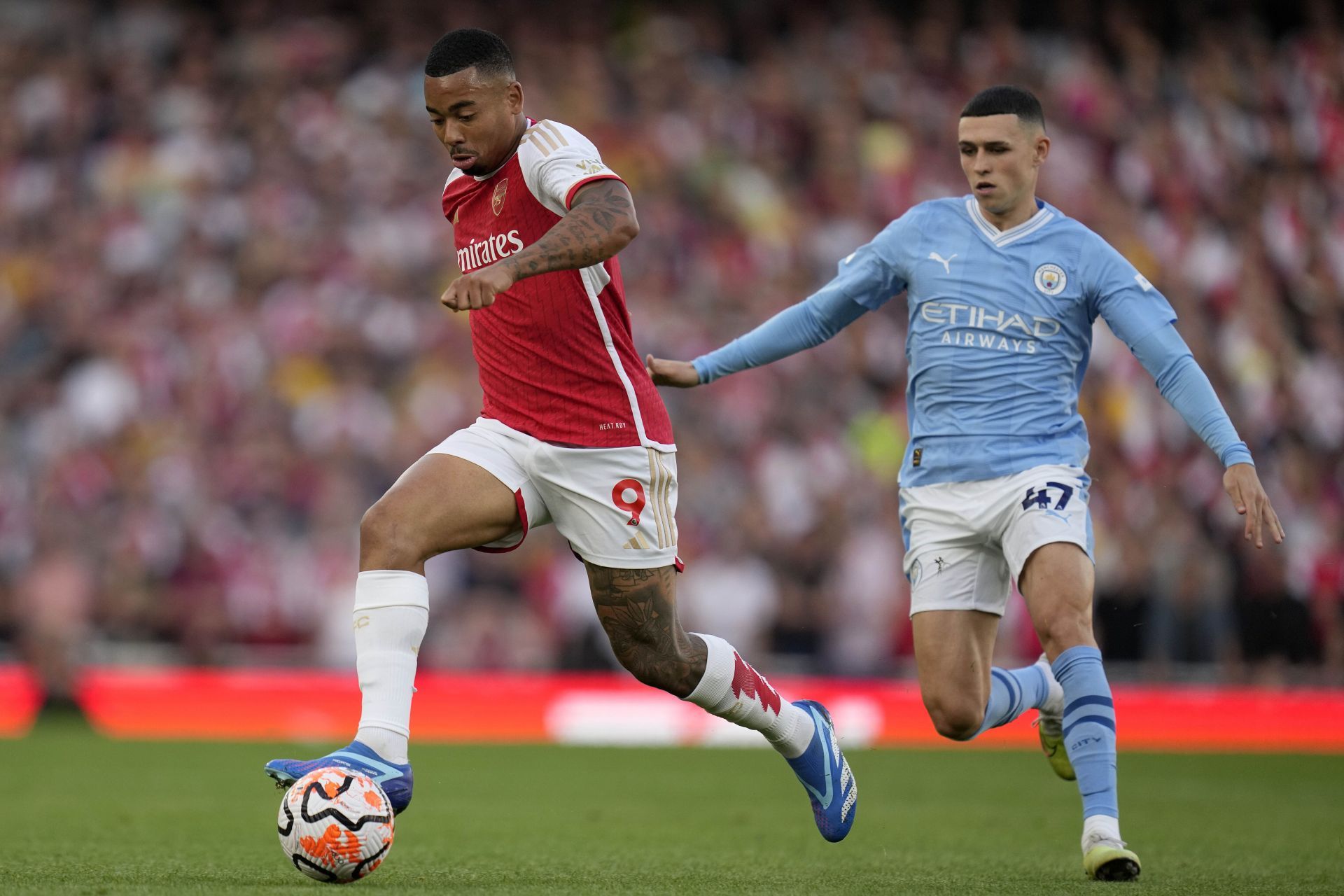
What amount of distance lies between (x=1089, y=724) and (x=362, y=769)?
7.43 feet

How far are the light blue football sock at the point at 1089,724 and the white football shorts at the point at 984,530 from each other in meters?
0.39

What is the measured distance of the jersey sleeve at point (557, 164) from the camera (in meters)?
5.00

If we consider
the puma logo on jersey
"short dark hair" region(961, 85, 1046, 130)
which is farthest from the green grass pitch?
"short dark hair" region(961, 85, 1046, 130)

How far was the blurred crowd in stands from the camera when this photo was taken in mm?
13656

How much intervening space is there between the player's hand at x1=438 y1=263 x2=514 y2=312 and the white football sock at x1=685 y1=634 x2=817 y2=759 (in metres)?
1.62

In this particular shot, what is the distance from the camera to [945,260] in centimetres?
600

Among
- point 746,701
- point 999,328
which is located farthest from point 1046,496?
point 746,701

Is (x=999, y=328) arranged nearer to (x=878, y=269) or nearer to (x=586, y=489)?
(x=878, y=269)

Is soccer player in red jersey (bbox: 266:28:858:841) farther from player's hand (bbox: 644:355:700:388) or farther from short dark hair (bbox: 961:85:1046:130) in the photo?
short dark hair (bbox: 961:85:1046:130)

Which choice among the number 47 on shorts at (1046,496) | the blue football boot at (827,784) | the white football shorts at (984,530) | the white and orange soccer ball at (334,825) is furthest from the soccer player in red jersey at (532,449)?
the number 47 on shorts at (1046,496)

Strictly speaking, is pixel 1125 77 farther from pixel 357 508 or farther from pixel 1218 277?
pixel 357 508

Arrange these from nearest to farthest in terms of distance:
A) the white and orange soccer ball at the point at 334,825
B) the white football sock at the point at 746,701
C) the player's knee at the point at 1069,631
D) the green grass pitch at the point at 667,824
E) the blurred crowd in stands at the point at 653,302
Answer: the white and orange soccer ball at the point at 334,825, the green grass pitch at the point at 667,824, the player's knee at the point at 1069,631, the white football sock at the point at 746,701, the blurred crowd in stands at the point at 653,302

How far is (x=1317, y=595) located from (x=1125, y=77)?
7.31 metres

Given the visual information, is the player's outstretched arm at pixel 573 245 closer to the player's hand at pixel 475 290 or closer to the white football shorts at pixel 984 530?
the player's hand at pixel 475 290
